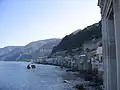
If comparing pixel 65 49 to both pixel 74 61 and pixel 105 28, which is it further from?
pixel 105 28

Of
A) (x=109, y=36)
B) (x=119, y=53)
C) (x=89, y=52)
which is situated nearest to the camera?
(x=119, y=53)

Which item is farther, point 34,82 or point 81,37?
point 81,37

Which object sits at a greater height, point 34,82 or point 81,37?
point 81,37

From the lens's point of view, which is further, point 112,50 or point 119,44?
point 112,50

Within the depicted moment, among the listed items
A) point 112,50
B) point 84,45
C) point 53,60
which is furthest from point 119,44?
point 53,60

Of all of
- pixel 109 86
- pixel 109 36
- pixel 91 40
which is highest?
pixel 91 40

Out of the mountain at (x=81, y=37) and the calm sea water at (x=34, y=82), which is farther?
the mountain at (x=81, y=37)

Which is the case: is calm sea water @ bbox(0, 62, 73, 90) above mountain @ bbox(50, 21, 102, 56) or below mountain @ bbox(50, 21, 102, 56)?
below

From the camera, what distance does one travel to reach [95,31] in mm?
21328

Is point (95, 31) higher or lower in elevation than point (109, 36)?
higher

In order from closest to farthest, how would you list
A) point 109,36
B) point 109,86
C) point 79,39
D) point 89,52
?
point 109,86
point 109,36
point 89,52
point 79,39

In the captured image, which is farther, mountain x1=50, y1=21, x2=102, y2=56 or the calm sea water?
mountain x1=50, y1=21, x2=102, y2=56

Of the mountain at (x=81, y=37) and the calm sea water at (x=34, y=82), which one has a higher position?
the mountain at (x=81, y=37)

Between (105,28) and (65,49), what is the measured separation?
90.1 ft
